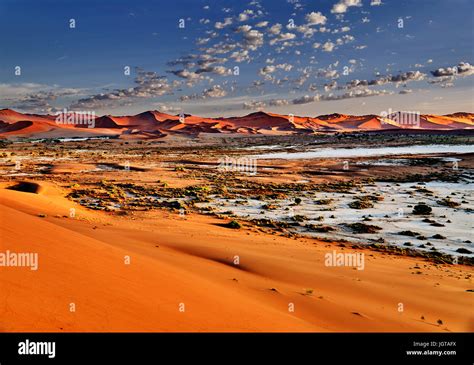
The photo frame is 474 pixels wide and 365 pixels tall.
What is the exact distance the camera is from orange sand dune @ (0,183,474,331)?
5.48 m

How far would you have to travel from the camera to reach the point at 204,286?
7.83 metres

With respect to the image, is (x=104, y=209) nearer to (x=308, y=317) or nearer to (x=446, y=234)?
(x=308, y=317)

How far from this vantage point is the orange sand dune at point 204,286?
5477mm
